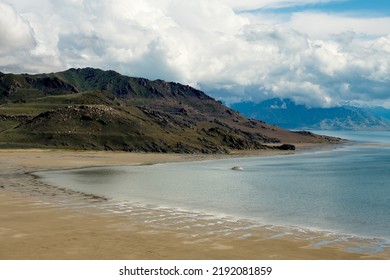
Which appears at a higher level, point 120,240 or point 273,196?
point 273,196

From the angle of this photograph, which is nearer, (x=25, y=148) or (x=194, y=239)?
(x=194, y=239)

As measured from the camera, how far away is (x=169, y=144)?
197625mm

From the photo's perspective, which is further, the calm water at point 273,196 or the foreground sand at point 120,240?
the calm water at point 273,196

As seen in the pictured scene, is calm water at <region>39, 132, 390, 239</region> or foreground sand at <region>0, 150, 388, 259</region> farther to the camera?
calm water at <region>39, 132, 390, 239</region>

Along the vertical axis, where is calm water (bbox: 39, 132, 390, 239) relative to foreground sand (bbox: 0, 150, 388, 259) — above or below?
above

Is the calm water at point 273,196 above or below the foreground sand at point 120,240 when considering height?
above

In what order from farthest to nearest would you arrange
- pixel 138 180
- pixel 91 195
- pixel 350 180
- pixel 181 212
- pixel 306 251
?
1. pixel 350 180
2. pixel 138 180
3. pixel 91 195
4. pixel 181 212
5. pixel 306 251

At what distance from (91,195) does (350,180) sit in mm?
51614

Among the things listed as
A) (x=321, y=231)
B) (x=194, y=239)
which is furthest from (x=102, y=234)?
(x=321, y=231)

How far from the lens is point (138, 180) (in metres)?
77.6

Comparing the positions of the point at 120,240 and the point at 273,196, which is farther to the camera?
the point at 273,196

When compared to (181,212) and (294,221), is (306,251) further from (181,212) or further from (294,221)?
(181,212)
